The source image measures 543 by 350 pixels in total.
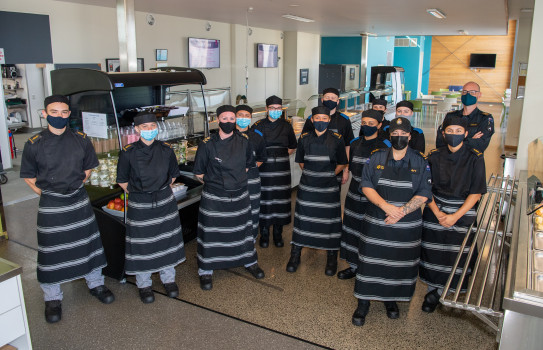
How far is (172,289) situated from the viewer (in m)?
3.83

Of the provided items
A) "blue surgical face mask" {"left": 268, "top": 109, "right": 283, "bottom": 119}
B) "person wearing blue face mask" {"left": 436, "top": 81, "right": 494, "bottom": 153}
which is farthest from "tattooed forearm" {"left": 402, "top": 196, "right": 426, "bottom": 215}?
"blue surgical face mask" {"left": 268, "top": 109, "right": 283, "bottom": 119}

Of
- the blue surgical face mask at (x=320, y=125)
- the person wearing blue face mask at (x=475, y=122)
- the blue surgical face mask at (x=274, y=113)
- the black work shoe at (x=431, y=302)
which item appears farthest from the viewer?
the person wearing blue face mask at (x=475, y=122)

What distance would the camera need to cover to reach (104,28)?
25.9ft

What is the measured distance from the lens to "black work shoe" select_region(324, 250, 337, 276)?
423cm

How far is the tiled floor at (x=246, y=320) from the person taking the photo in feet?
10.6

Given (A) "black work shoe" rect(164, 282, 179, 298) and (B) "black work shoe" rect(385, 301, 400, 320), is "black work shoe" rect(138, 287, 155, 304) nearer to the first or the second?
(A) "black work shoe" rect(164, 282, 179, 298)

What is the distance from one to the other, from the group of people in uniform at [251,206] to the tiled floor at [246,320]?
121 millimetres

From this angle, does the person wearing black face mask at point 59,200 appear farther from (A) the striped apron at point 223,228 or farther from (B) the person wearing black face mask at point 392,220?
(B) the person wearing black face mask at point 392,220

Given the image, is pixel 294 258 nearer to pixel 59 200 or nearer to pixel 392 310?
pixel 392 310

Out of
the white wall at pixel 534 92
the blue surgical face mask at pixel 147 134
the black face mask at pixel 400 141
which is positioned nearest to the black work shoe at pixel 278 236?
the blue surgical face mask at pixel 147 134

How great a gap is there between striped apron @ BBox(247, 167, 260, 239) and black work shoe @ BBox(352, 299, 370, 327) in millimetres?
1360

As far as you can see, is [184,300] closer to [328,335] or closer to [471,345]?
[328,335]

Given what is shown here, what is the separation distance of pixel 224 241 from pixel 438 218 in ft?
5.79

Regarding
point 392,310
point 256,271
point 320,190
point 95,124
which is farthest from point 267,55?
point 392,310
